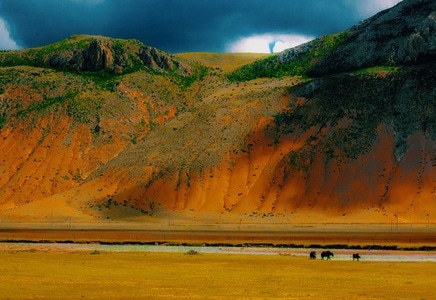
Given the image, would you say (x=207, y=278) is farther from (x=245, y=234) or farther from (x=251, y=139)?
(x=251, y=139)

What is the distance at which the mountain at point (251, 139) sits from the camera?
4208 inches

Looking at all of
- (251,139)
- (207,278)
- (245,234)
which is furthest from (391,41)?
(207,278)

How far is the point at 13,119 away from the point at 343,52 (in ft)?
264

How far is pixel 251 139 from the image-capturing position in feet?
407

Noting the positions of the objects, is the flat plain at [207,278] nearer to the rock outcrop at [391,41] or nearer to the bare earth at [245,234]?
the bare earth at [245,234]

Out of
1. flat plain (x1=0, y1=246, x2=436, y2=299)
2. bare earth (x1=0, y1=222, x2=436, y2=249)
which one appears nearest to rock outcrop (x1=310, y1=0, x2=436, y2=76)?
bare earth (x1=0, y1=222, x2=436, y2=249)

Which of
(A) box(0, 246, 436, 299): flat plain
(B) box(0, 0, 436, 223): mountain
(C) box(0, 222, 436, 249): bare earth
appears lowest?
(A) box(0, 246, 436, 299): flat plain

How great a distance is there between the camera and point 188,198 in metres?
113

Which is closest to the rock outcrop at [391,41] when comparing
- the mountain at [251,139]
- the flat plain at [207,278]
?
the mountain at [251,139]

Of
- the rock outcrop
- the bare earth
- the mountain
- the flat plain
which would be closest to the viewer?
the flat plain

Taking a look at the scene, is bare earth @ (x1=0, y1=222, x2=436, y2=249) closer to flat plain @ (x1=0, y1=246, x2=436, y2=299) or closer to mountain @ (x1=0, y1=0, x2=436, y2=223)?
mountain @ (x1=0, y1=0, x2=436, y2=223)

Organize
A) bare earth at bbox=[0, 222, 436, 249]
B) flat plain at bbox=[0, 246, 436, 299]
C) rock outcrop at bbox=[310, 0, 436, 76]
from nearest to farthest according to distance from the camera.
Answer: flat plain at bbox=[0, 246, 436, 299] → bare earth at bbox=[0, 222, 436, 249] → rock outcrop at bbox=[310, 0, 436, 76]

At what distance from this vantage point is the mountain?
106875 millimetres

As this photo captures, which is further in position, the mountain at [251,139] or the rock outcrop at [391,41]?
the rock outcrop at [391,41]
